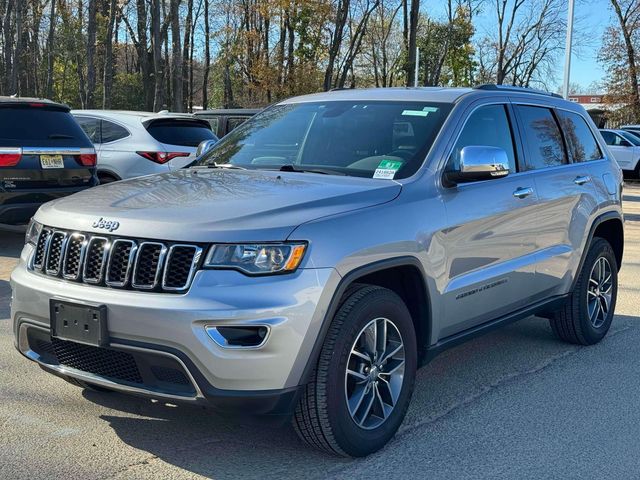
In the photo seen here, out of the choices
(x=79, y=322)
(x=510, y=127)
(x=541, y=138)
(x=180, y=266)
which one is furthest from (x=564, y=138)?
(x=79, y=322)

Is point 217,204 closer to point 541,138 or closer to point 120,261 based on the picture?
point 120,261

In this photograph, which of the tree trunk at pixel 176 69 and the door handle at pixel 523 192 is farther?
the tree trunk at pixel 176 69

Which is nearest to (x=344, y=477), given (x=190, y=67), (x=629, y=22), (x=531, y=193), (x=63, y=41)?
(x=531, y=193)

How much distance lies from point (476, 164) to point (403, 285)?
2.61 feet

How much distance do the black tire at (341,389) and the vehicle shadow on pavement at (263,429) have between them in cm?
11

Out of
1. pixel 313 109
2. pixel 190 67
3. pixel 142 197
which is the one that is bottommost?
pixel 142 197

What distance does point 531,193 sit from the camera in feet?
16.1

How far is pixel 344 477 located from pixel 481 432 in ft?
3.21

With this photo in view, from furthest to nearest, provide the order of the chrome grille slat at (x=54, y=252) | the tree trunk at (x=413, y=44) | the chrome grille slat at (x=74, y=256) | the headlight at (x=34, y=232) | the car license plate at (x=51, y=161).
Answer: the tree trunk at (x=413, y=44) < the car license plate at (x=51, y=161) < the headlight at (x=34, y=232) < the chrome grille slat at (x=54, y=252) < the chrome grille slat at (x=74, y=256)

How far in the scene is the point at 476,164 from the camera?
13.6ft

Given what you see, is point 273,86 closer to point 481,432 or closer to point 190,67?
point 190,67

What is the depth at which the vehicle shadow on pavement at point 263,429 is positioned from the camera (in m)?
3.53

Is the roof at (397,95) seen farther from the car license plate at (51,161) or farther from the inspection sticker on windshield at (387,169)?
the car license plate at (51,161)

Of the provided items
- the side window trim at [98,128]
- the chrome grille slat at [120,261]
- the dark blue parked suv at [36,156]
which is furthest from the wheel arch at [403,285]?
the side window trim at [98,128]
